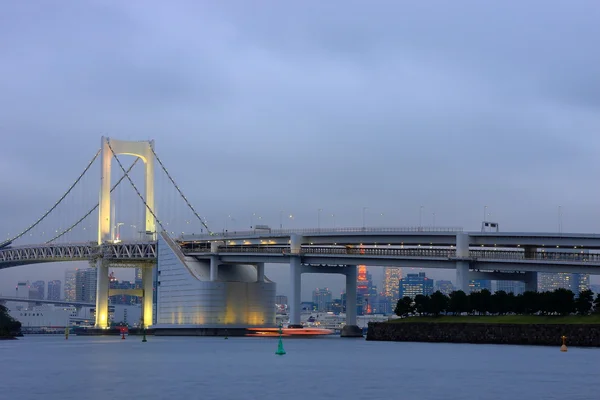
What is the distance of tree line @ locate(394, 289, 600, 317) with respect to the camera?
88006mm

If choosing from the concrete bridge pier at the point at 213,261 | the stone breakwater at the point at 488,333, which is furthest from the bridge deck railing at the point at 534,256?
the concrete bridge pier at the point at 213,261

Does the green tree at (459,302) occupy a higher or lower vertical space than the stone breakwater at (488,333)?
higher

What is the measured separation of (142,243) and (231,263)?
13007 mm

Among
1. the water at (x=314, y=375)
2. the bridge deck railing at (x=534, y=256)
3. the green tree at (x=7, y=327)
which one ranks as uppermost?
the bridge deck railing at (x=534, y=256)

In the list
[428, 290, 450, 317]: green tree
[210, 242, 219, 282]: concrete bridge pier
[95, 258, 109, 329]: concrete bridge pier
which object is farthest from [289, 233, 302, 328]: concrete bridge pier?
[95, 258, 109, 329]: concrete bridge pier

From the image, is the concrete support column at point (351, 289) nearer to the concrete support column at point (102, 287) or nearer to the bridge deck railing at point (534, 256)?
the bridge deck railing at point (534, 256)

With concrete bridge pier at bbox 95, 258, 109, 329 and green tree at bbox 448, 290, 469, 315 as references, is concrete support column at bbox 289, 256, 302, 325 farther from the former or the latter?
concrete bridge pier at bbox 95, 258, 109, 329

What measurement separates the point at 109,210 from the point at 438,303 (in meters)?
57.0

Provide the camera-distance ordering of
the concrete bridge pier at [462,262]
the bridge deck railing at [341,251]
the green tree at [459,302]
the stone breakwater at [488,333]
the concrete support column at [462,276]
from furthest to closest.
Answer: the bridge deck railing at [341,251]
the concrete bridge pier at [462,262]
the concrete support column at [462,276]
the green tree at [459,302]
the stone breakwater at [488,333]

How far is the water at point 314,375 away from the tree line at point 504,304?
7.37 meters

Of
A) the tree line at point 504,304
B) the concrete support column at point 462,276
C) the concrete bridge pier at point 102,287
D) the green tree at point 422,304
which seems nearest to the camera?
the tree line at point 504,304

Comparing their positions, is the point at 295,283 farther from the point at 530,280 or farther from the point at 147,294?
the point at 147,294

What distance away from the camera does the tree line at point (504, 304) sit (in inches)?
3465

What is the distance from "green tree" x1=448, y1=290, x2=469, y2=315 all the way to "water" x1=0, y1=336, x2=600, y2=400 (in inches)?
649
